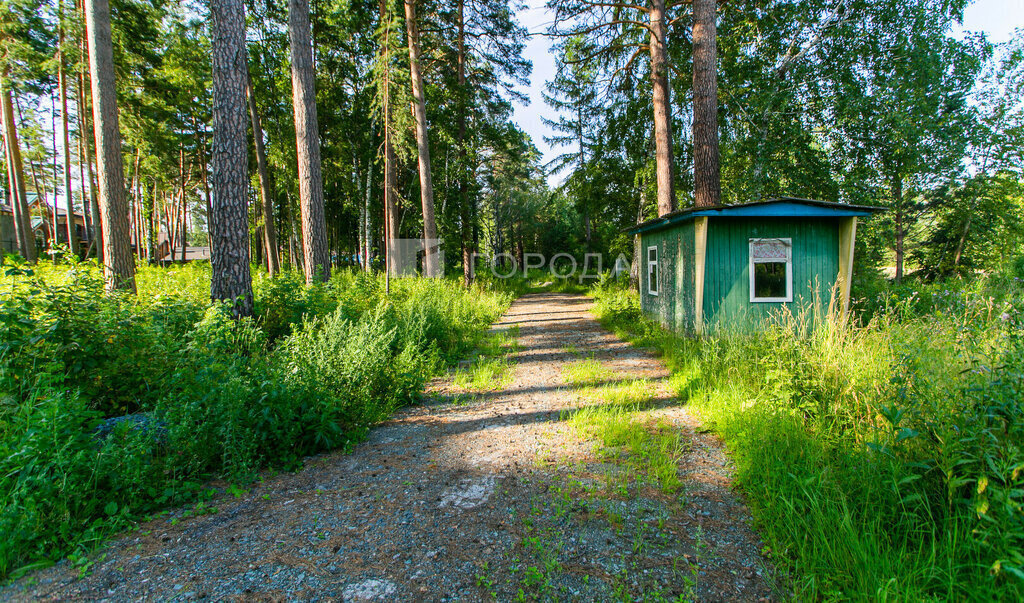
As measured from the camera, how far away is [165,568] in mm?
2168

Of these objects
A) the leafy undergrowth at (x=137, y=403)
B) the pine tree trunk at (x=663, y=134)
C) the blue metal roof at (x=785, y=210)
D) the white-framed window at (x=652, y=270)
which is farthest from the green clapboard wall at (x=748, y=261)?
the leafy undergrowth at (x=137, y=403)

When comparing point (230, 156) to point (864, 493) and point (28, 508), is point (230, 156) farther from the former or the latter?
point (864, 493)

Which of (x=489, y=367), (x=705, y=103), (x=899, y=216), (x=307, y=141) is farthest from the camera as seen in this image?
(x=899, y=216)

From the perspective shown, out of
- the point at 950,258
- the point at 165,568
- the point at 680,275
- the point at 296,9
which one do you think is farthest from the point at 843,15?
the point at 165,568

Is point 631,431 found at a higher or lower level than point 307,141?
lower

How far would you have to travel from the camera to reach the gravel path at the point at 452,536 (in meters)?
2.06

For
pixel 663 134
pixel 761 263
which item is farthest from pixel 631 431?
pixel 663 134

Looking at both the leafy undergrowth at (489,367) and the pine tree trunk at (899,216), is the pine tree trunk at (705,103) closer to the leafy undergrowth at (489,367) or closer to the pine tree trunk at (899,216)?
the leafy undergrowth at (489,367)

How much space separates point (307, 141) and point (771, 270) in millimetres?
9490

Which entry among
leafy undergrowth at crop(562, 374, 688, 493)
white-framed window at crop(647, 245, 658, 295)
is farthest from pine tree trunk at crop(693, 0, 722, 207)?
leafy undergrowth at crop(562, 374, 688, 493)

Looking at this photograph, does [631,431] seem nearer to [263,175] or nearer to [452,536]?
[452,536]

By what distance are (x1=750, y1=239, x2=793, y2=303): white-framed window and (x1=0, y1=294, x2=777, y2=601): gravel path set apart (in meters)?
Result: 5.03

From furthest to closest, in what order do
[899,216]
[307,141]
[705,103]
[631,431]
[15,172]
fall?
[899,216]
[15,172]
[705,103]
[307,141]
[631,431]

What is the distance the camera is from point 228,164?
573 centimetres
